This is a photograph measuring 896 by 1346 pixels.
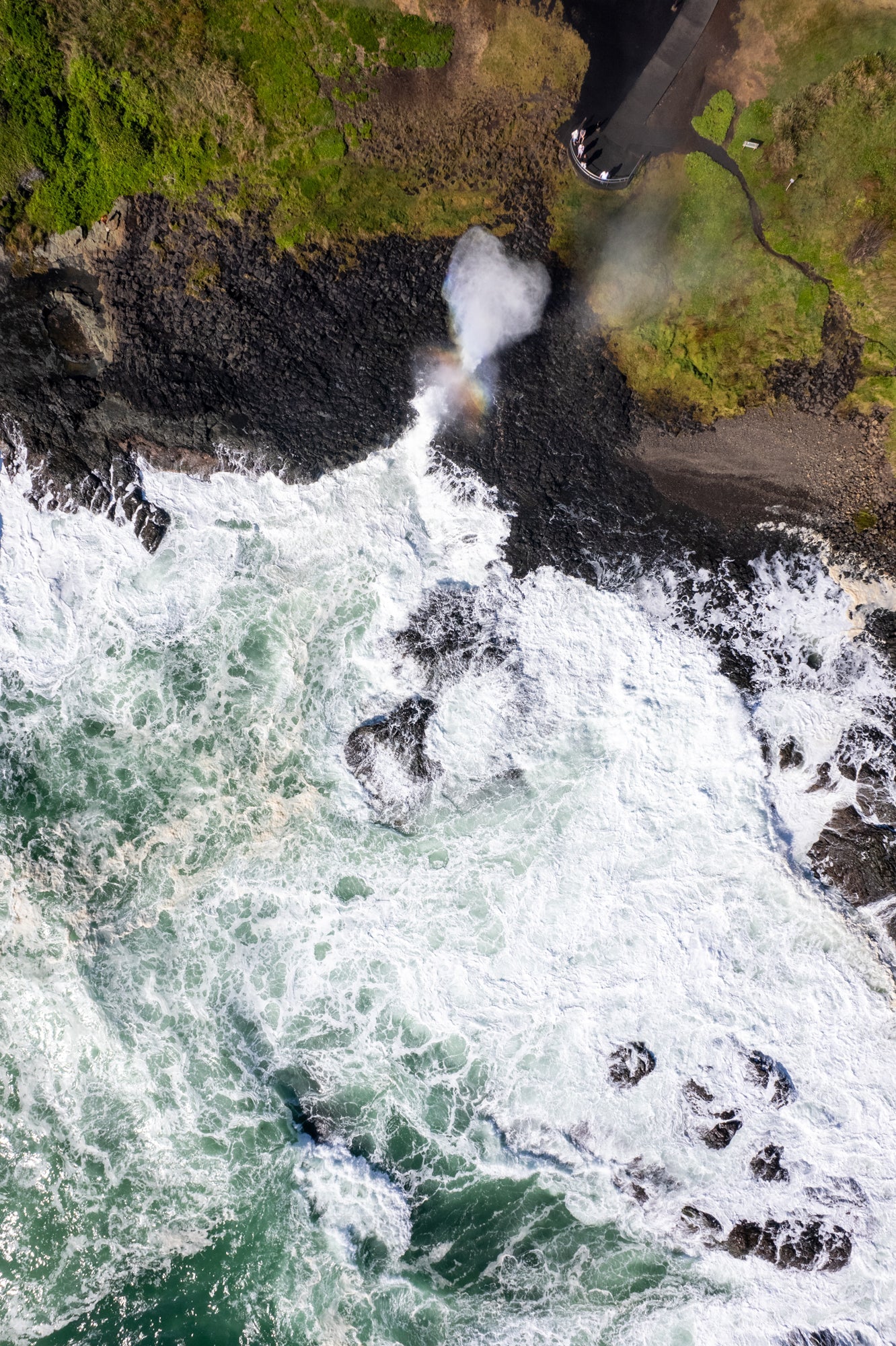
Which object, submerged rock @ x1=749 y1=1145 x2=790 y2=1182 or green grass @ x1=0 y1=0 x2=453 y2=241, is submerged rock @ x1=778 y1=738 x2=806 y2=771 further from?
green grass @ x1=0 y1=0 x2=453 y2=241

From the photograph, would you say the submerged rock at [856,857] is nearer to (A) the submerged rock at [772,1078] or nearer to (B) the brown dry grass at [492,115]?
(A) the submerged rock at [772,1078]

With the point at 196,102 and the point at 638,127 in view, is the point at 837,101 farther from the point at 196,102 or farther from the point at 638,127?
the point at 196,102

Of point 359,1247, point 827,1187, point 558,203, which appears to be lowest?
point 359,1247

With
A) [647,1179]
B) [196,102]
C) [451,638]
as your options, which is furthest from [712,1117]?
[196,102]

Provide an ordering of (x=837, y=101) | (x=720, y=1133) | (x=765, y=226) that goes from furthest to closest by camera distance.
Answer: (x=765, y=226), (x=720, y=1133), (x=837, y=101)

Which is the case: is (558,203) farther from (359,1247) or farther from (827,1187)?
(359,1247)

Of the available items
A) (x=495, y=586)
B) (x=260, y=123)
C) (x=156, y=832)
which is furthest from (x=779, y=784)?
(x=260, y=123)
